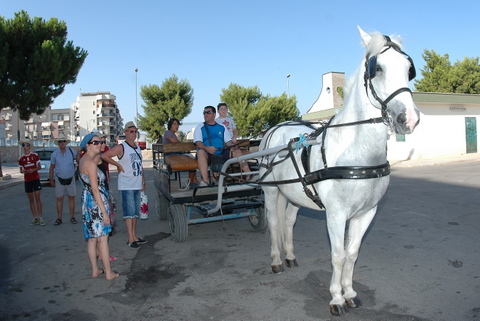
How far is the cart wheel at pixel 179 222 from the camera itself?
20.5 ft

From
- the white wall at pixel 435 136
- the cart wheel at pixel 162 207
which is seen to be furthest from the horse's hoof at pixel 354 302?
the white wall at pixel 435 136

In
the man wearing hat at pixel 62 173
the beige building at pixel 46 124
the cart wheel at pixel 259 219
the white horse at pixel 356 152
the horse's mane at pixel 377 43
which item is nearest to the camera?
the white horse at pixel 356 152

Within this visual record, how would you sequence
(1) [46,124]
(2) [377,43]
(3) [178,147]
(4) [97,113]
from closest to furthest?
(2) [377,43] → (3) [178,147] → (4) [97,113] → (1) [46,124]

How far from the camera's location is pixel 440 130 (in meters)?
22.8

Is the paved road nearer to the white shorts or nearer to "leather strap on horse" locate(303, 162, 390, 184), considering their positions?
the white shorts

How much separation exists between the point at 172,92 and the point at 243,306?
37763 millimetres

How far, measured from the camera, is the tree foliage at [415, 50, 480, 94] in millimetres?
32281

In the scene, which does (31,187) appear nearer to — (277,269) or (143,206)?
(143,206)

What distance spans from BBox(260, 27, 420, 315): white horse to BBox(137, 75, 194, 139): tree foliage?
36.7 meters

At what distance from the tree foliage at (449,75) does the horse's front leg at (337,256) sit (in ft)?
112

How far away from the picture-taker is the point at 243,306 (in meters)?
3.87

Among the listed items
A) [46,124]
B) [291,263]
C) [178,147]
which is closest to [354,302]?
[291,263]

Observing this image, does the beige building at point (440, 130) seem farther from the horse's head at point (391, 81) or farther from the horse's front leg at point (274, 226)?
the horse's head at point (391, 81)

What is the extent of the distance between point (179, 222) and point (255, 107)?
32.7 meters
